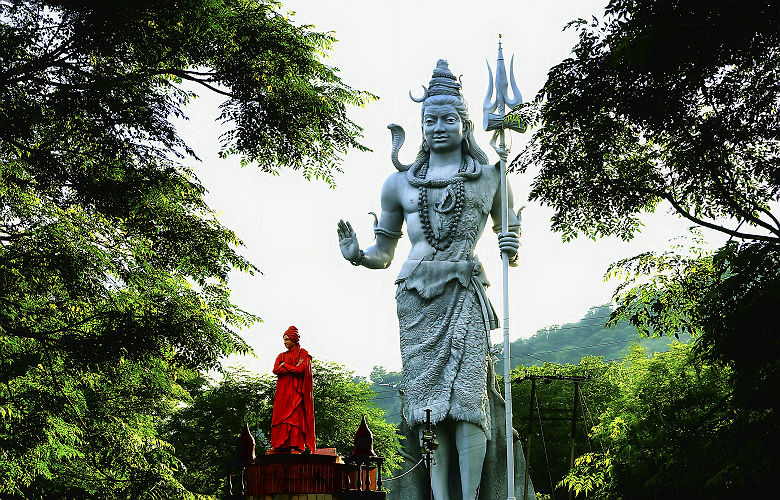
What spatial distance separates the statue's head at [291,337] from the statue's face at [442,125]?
11.6 ft

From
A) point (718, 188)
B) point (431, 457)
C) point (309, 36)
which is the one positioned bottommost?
point (431, 457)

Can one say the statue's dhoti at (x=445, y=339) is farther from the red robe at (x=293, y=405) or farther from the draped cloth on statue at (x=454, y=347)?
the red robe at (x=293, y=405)

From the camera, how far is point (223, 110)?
12484 millimetres

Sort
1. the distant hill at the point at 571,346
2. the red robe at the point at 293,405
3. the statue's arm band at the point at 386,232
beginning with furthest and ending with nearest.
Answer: the distant hill at the point at 571,346, the statue's arm band at the point at 386,232, the red robe at the point at 293,405

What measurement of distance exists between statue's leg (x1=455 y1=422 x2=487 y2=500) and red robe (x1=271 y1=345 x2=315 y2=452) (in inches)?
79.8

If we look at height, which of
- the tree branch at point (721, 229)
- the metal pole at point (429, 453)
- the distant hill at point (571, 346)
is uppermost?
the distant hill at point (571, 346)

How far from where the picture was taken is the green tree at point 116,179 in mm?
10820

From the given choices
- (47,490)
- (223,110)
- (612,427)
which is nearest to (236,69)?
(223,110)

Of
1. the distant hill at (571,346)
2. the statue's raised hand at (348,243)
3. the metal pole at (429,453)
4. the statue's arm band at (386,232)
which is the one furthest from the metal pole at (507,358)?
the distant hill at (571,346)

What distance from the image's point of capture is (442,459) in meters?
12.4

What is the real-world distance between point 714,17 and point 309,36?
229 inches

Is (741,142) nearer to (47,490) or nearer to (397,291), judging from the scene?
(397,291)

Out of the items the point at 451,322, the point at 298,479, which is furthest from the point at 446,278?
the point at 298,479

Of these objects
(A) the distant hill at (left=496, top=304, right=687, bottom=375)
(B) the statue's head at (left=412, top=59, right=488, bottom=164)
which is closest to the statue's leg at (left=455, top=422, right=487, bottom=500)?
(B) the statue's head at (left=412, top=59, right=488, bottom=164)
